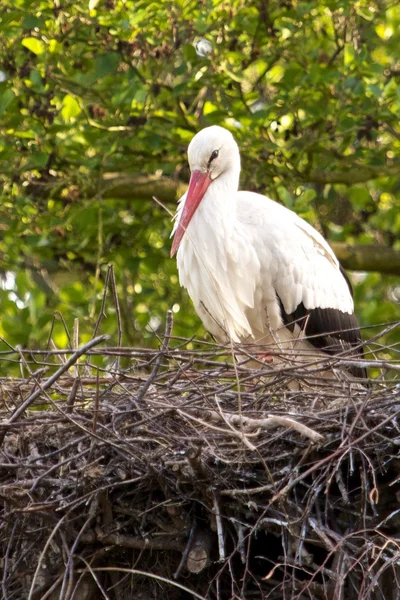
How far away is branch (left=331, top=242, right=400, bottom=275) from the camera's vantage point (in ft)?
22.4

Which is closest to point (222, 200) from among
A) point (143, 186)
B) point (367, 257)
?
point (143, 186)

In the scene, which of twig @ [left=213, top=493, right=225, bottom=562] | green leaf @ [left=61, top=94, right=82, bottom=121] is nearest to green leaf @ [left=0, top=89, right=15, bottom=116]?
green leaf @ [left=61, top=94, right=82, bottom=121]

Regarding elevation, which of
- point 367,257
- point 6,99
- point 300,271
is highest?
point 6,99

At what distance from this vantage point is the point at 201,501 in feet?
11.6

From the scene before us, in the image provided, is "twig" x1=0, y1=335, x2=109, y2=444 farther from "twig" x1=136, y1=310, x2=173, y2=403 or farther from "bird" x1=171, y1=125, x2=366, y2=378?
"bird" x1=171, y1=125, x2=366, y2=378

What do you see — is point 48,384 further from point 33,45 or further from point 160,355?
point 33,45

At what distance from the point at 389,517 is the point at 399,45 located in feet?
14.8

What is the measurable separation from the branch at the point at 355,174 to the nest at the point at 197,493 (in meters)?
3.05

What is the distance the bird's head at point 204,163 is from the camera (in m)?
5.09

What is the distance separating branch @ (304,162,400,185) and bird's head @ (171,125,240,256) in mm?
1499

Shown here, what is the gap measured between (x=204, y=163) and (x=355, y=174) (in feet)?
6.07

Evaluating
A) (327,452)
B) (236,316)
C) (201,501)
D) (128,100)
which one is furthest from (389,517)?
(128,100)

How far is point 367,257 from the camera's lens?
22.5ft

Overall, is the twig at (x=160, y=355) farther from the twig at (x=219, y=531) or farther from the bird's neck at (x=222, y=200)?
the bird's neck at (x=222, y=200)
